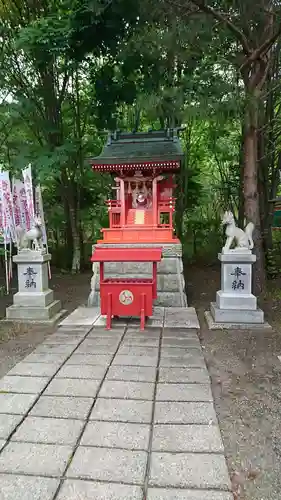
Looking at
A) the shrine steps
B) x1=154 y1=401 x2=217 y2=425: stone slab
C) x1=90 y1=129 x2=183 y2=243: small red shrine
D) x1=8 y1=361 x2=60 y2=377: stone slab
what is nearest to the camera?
x1=154 y1=401 x2=217 y2=425: stone slab

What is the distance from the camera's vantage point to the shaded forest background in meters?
5.49

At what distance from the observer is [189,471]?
1.97 metres

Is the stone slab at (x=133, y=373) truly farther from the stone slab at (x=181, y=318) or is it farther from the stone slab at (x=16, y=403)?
the stone slab at (x=181, y=318)

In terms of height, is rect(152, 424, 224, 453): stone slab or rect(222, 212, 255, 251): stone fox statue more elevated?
rect(222, 212, 255, 251): stone fox statue

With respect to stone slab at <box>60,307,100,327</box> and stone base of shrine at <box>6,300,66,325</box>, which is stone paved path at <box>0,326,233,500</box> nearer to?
stone slab at <box>60,307,100,327</box>

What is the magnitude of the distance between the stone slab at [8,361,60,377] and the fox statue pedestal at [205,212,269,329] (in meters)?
2.56

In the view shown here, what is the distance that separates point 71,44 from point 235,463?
7.79m

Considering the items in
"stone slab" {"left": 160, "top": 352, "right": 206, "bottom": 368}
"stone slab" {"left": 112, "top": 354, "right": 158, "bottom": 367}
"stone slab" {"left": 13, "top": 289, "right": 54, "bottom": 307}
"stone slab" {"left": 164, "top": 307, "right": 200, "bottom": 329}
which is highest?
"stone slab" {"left": 13, "top": 289, "right": 54, "bottom": 307}

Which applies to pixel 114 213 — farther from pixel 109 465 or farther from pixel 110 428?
pixel 109 465

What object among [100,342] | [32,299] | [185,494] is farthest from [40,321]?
[185,494]

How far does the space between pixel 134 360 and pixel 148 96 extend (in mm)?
4288

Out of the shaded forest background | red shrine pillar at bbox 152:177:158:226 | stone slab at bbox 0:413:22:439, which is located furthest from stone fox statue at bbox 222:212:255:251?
stone slab at bbox 0:413:22:439

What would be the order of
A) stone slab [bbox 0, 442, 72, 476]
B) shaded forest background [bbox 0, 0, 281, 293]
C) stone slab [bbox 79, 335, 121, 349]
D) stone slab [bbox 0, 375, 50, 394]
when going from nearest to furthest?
stone slab [bbox 0, 442, 72, 476] → stone slab [bbox 0, 375, 50, 394] → stone slab [bbox 79, 335, 121, 349] → shaded forest background [bbox 0, 0, 281, 293]

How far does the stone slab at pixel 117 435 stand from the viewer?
223 centimetres
